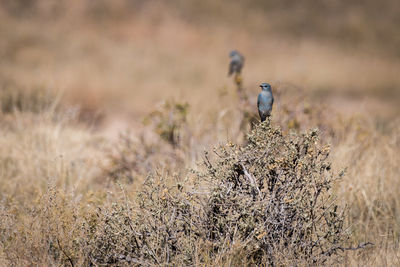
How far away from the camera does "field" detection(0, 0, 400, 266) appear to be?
2.89m

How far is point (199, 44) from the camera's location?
41.3 feet

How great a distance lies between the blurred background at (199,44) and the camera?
1061cm

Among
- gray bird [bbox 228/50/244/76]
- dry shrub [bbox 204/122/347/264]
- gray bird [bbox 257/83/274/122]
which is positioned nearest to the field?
dry shrub [bbox 204/122/347/264]

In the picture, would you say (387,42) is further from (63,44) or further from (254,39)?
(63,44)

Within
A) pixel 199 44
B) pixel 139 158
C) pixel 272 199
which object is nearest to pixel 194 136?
pixel 139 158

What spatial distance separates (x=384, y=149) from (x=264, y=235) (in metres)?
3.13

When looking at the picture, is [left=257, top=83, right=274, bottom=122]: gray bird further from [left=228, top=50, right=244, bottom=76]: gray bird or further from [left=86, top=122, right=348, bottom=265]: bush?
[left=228, top=50, right=244, bottom=76]: gray bird

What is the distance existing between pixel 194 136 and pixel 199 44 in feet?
25.5

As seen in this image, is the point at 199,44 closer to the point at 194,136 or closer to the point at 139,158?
the point at 194,136

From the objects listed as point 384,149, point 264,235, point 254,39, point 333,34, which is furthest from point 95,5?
point 264,235

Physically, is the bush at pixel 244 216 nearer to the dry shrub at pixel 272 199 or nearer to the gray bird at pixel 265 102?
the dry shrub at pixel 272 199

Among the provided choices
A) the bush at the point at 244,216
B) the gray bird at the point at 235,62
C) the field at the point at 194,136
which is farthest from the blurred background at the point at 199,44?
the bush at the point at 244,216

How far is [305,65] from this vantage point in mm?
11531

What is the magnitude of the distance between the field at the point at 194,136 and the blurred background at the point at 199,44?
44 millimetres
